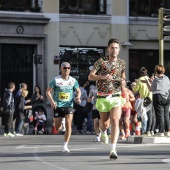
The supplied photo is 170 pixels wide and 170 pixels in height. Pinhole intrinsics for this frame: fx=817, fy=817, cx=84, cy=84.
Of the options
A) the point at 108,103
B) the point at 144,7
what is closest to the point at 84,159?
the point at 108,103

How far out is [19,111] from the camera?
2702cm

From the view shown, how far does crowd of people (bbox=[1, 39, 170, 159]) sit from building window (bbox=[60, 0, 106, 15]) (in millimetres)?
4337

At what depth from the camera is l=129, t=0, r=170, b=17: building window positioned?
36.3m

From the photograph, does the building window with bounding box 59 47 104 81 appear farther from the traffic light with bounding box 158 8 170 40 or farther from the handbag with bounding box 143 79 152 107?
the traffic light with bounding box 158 8 170 40

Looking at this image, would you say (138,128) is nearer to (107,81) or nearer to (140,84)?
(140,84)

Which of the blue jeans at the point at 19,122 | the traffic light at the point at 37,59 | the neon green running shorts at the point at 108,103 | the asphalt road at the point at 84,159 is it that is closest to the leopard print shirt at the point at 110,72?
the neon green running shorts at the point at 108,103

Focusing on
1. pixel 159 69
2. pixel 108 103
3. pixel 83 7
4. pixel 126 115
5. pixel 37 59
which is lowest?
pixel 126 115

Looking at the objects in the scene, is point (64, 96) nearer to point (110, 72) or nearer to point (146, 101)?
point (110, 72)

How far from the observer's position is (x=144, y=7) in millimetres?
36500

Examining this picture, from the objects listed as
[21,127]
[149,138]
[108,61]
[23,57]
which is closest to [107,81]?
[108,61]

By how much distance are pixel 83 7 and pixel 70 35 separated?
153 cm

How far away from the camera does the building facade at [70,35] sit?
34.0 m

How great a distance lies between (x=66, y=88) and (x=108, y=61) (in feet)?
7.87

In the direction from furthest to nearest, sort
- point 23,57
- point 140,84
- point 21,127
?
1. point 23,57
2. point 21,127
3. point 140,84
